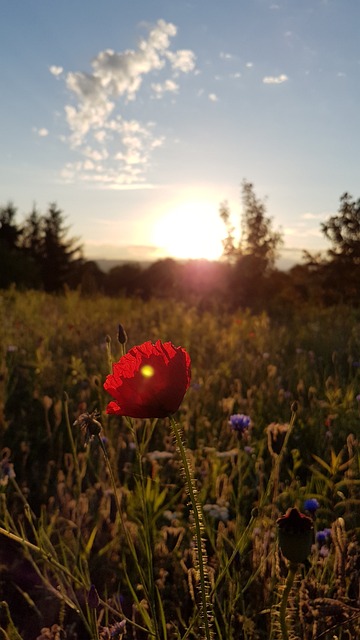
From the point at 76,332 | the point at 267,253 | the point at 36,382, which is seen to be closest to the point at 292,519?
the point at 36,382

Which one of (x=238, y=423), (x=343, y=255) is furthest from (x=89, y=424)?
(x=343, y=255)

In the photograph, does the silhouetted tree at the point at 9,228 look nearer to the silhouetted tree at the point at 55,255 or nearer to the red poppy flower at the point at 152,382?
the silhouetted tree at the point at 55,255

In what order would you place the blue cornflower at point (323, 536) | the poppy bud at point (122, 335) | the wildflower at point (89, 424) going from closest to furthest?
the wildflower at point (89, 424), the poppy bud at point (122, 335), the blue cornflower at point (323, 536)

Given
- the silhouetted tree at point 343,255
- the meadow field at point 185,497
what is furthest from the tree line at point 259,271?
the meadow field at point 185,497

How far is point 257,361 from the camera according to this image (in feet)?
13.9

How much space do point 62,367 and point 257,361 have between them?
1456 mm

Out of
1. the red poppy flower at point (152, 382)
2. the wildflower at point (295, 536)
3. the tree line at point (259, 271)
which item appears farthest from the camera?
the tree line at point (259, 271)

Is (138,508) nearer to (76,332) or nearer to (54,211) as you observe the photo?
(76,332)

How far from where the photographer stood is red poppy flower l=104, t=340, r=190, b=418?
1.03 meters

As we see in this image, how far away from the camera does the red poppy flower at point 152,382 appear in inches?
40.6

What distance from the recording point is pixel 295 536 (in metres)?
0.86

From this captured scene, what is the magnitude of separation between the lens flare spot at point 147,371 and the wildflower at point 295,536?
0.34 meters

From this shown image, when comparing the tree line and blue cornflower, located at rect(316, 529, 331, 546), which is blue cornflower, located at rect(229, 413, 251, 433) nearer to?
blue cornflower, located at rect(316, 529, 331, 546)

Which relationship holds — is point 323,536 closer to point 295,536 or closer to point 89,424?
point 89,424
